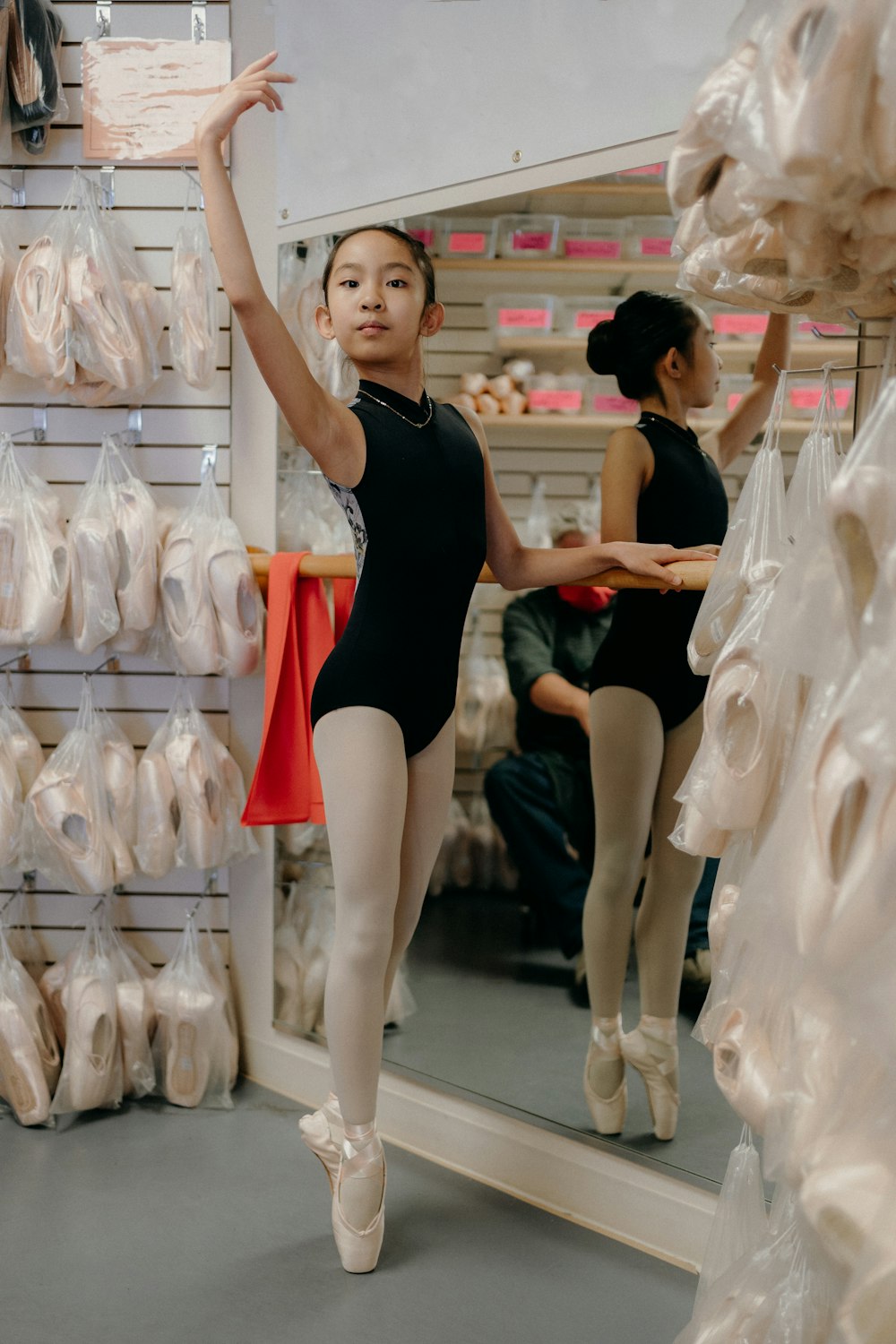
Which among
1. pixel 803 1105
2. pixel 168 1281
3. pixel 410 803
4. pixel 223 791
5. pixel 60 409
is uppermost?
pixel 60 409

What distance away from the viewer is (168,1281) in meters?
1.88

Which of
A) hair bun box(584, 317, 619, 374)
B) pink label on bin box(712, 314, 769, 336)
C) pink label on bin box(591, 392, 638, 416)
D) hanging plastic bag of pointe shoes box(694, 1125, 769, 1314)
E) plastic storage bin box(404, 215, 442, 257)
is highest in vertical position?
plastic storage bin box(404, 215, 442, 257)

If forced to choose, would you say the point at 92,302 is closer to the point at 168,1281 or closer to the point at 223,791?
Result: the point at 223,791

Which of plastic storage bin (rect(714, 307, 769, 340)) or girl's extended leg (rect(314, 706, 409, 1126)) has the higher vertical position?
plastic storage bin (rect(714, 307, 769, 340))

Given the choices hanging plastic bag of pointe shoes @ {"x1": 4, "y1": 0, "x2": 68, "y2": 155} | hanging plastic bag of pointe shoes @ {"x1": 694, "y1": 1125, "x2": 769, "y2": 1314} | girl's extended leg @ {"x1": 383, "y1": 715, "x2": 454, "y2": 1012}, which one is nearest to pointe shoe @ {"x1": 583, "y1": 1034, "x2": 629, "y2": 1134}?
girl's extended leg @ {"x1": 383, "y1": 715, "x2": 454, "y2": 1012}

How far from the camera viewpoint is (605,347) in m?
2.15

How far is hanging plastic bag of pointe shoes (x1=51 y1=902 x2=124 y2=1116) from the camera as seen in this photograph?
2490 mm

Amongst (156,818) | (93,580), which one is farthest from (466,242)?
(156,818)

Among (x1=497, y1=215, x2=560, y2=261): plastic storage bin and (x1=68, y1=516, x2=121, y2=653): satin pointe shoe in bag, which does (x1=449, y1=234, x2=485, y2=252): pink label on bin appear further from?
(x1=68, y1=516, x2=121, y2=653): satin pointe shoe in bag

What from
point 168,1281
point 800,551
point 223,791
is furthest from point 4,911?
point 800,551

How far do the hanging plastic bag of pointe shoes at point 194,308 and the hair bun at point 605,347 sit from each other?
0.80 m

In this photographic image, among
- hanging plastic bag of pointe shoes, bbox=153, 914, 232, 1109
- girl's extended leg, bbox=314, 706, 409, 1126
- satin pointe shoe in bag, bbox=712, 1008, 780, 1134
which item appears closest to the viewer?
satin pointe shoe in bag, bbox=712, 1008, 780, 1134

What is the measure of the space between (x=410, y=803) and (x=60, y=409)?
4.17 ft

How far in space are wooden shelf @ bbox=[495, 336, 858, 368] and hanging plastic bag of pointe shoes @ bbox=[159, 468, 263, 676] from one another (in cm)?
67
